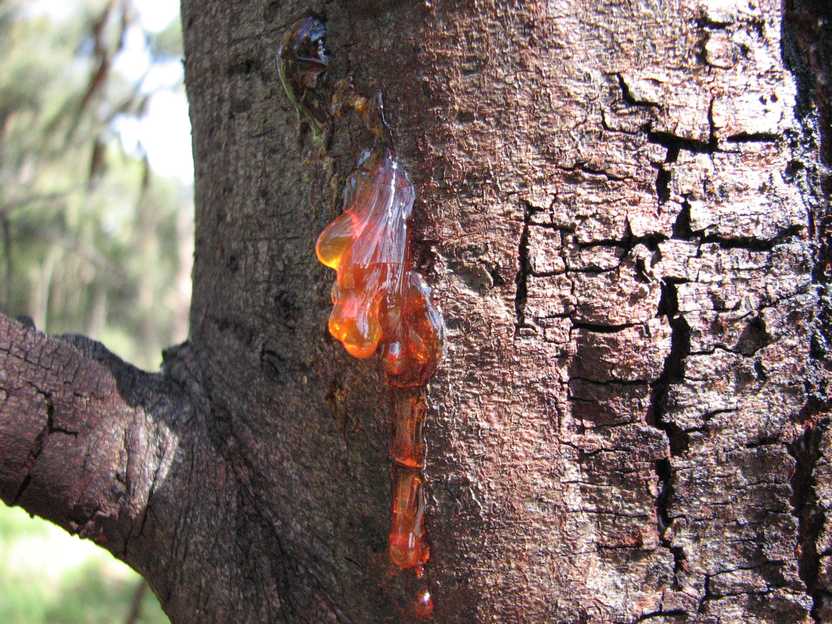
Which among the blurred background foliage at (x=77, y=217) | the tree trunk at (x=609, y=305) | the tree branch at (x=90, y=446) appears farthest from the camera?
the blurred background foliage at (x=77, y=217)

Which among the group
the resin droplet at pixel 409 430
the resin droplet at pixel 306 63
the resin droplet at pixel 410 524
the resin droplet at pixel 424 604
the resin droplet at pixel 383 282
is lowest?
the resin droplet at pixel 424 604

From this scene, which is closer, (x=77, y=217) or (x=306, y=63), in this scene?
(x=306, y=63)

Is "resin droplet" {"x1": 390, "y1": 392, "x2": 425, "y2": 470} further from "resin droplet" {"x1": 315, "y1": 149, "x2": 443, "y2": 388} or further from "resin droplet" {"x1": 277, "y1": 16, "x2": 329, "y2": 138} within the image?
"resin droplet" {"x1": 277, "y1": 16, "x2": 329, "y2": 138}

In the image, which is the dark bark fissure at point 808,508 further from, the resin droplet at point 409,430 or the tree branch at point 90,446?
the tree branch at point 90,446

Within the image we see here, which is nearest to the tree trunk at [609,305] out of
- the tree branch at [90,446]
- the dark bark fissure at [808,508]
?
the dark bark fissure at [808,508]

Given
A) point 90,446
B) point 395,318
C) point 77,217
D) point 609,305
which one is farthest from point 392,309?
point 77,217

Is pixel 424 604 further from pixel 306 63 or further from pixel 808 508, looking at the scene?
pixel 306 63

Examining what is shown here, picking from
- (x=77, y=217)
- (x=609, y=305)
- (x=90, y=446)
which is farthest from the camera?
(x=77, y=217)

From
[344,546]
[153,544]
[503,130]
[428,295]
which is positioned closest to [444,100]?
[503,130]

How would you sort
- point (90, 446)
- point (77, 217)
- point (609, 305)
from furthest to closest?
point (77, 217), point (90, 446), point (609, 305)
